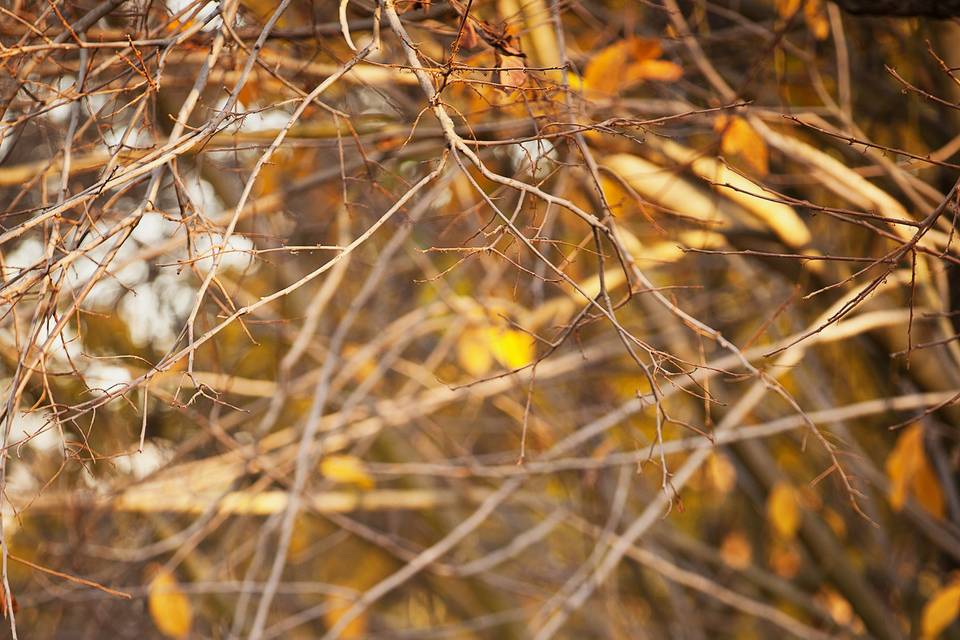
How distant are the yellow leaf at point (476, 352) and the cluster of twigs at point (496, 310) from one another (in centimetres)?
1

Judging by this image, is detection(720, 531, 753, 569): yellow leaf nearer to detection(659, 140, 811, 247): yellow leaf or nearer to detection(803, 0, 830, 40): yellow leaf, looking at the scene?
detection(659, 140, 811, 247): yellow leaf

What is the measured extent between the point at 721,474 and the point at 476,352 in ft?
4.50

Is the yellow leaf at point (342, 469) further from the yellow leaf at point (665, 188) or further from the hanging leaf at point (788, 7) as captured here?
the hanging leaf at point (788, 7)

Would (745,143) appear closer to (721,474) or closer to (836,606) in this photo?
(721,474)

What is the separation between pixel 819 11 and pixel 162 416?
8.32 ft

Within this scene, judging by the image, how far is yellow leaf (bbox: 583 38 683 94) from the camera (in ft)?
5.88

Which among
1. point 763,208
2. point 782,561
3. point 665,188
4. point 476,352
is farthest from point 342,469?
point 782,561

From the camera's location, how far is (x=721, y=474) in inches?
132

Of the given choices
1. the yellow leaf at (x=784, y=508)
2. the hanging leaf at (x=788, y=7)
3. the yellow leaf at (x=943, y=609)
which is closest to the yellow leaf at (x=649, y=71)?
the hanging leaf at (x=788, y=7)

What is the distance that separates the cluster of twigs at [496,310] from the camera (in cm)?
128

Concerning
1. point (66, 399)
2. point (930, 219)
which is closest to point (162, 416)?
point (66, 399)

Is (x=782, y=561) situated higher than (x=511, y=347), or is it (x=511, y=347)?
(x=511, y=347)

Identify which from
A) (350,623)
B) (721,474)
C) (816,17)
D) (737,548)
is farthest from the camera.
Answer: (350,623)

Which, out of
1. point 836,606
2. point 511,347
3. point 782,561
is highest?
point 511,347
